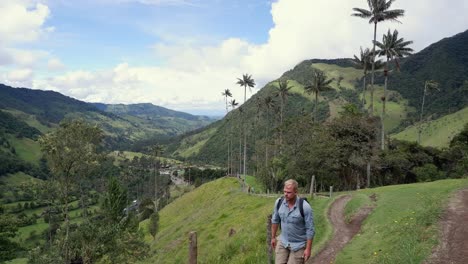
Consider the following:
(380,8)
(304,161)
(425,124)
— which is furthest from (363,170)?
(425,124)

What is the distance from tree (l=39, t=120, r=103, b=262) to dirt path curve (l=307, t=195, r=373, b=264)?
75.0ft

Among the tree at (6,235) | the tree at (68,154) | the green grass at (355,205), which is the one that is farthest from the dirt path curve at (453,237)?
the tree at (6,235)

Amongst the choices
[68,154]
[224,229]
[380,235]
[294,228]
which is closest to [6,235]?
[68,154]

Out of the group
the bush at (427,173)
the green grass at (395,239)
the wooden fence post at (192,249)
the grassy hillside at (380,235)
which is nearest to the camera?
the wooden fence post at (192,249)

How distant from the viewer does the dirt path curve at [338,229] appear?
1867 centimetres

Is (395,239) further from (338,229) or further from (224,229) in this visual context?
(224,229)

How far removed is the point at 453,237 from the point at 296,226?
1008cm

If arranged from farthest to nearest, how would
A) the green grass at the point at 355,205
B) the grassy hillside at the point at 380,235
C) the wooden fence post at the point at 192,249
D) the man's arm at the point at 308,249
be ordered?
the green grass at the point at 355,205 < the grassy hillside at the point at 380,235 < the wooden fence post at the point at 192,249 < the man's arm at the point at 308,249

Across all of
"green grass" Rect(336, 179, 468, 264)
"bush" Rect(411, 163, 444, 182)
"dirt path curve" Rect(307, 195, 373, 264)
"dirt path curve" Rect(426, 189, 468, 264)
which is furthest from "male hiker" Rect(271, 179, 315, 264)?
"bush" Rect(411, 163, 444, 182)

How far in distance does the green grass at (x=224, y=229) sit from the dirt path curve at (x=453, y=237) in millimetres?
6461

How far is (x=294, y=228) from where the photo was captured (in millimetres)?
10461

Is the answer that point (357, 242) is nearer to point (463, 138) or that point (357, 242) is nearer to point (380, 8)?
point (380, 8)

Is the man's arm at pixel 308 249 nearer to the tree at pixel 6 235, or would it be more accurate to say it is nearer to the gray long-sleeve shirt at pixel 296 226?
the gray long-sleeve shirt at pixel 296 226

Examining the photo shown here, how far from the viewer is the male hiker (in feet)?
33.4
